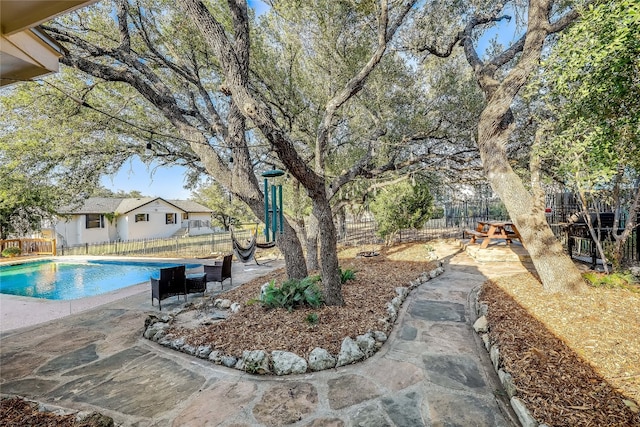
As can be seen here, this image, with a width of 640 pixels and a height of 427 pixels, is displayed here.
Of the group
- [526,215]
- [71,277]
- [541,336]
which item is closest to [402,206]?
[526,215]

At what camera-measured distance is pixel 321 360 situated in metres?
3.05

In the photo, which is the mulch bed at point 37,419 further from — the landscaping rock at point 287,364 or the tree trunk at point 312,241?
the tree trunk at point 312,241

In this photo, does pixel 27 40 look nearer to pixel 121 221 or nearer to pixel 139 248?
pixel 139 248

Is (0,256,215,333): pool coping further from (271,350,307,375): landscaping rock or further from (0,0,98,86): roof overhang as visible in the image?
(271,350,307,375): landscaping rock

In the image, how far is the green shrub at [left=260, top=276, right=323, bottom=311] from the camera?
14.2ft

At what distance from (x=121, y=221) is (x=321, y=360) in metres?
24.6

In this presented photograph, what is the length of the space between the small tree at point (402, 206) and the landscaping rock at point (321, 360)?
23.7ft

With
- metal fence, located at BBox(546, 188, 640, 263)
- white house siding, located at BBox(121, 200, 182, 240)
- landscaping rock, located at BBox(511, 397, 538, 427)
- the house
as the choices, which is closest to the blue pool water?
the house

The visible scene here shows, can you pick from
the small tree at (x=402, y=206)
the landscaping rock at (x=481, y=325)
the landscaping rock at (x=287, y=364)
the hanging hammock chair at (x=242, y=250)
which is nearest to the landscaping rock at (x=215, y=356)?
the landscaping rock at (x=287, y=364)

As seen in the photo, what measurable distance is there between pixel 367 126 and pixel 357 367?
7715 mm

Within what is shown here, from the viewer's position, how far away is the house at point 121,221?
19.0 m

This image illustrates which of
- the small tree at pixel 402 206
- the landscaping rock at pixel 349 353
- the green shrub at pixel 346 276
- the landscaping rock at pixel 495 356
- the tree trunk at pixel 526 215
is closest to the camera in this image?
the landscaping rock at pixel 495 356

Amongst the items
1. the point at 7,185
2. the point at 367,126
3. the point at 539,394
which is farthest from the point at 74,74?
the point at 539,394

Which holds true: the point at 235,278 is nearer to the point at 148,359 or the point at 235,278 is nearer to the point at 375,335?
the point at 148,359
